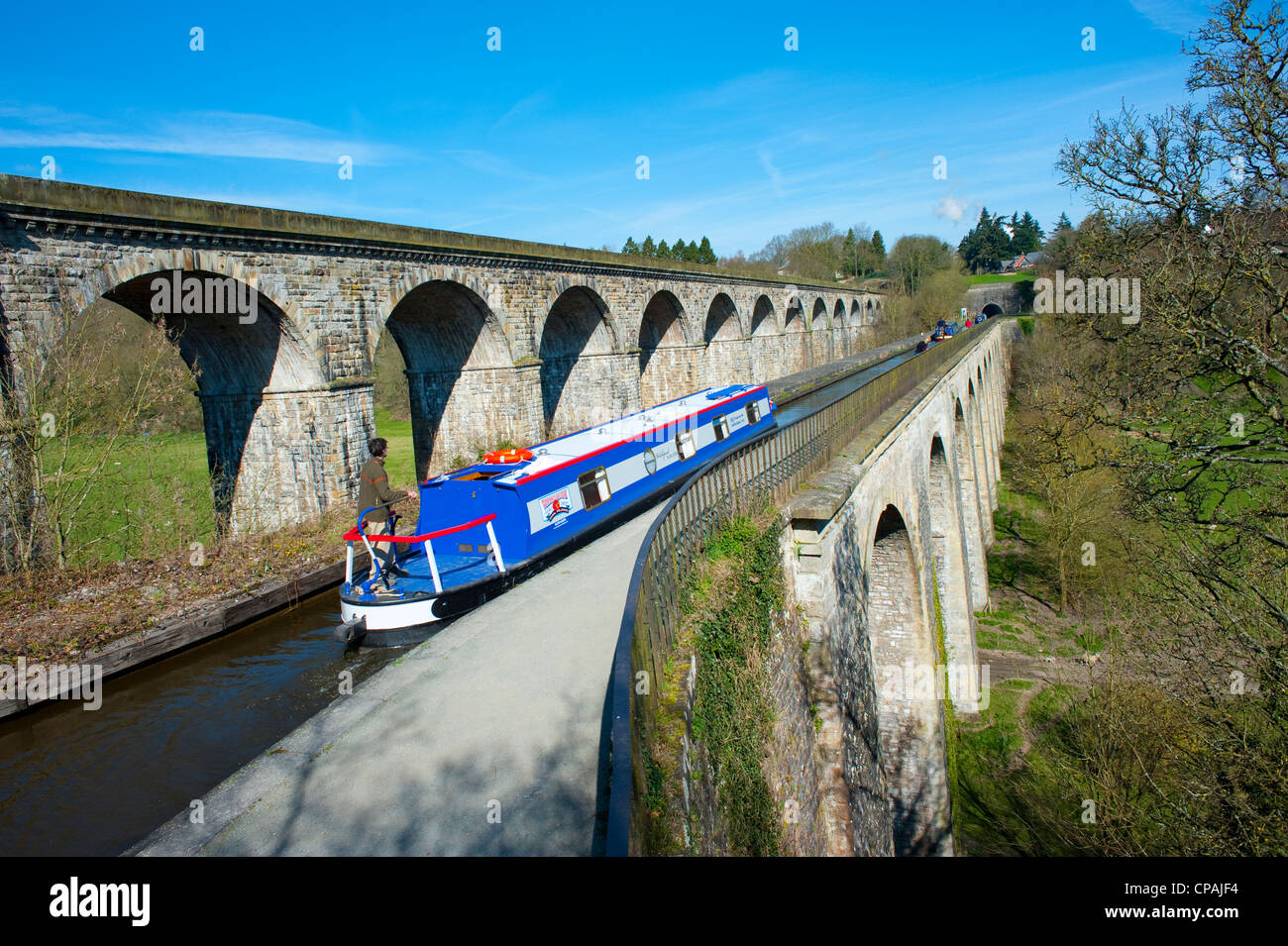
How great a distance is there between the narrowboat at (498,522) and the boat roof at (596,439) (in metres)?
0.02

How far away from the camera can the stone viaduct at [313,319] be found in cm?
893

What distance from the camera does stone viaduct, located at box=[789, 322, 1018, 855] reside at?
21.7 ft

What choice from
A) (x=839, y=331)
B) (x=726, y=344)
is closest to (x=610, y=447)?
(x=726, y=344)

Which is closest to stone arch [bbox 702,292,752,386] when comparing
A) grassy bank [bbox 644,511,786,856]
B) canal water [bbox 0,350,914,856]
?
canal water [bbox 0,350,914,856]

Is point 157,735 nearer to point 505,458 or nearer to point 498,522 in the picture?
point 498,522

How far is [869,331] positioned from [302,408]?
59.9m

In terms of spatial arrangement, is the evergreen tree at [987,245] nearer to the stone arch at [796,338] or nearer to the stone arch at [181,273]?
the stone arch at [796,338]

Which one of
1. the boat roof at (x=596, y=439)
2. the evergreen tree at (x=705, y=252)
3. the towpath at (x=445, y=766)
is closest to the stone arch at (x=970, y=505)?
the boat roof at (x=596, y=439)

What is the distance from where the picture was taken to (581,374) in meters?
22.1

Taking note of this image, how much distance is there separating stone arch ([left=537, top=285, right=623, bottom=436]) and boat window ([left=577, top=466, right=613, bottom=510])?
12061mm

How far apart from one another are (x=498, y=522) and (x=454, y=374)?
9.22 metres

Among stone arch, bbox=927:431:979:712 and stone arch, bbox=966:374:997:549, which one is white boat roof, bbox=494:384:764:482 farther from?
stone arch, bbox=966:374:997:549
